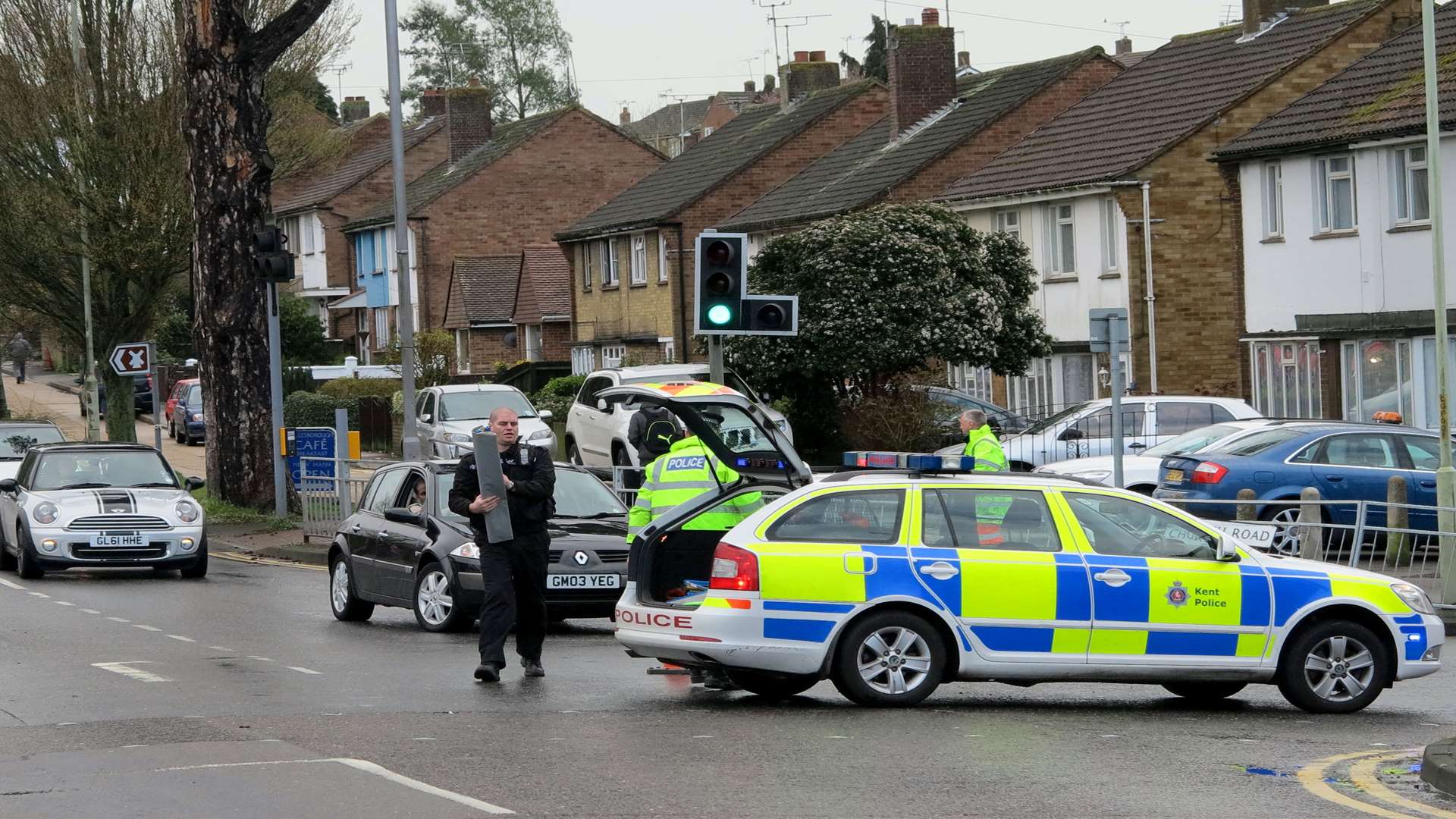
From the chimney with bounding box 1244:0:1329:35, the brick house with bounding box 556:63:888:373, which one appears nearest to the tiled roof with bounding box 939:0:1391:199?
the chimney with bounding box 1244:0:1329:35

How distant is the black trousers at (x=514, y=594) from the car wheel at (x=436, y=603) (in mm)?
3061

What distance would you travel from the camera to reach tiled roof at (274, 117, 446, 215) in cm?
7125

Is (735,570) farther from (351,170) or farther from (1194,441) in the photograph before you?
(351,170)

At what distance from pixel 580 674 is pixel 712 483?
1.66 meters

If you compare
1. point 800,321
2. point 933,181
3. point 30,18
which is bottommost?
point 800,321

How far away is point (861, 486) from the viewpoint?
442 inches

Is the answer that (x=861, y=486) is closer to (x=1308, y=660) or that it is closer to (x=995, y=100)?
(x=1308, y=660)

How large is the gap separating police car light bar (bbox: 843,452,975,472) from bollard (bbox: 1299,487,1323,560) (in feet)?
23.9

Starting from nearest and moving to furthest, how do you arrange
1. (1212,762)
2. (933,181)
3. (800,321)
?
(1212,762) < (800,321) < (933,181)

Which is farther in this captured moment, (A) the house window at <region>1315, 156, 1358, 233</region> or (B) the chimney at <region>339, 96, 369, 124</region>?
(B) the chimney at <region>339, 96, 369, 124</region>

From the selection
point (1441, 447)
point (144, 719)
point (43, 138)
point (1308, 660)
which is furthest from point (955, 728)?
point (43, 138)

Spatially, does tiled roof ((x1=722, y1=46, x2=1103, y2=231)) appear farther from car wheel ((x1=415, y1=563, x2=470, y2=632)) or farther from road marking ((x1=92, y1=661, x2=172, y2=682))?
road marking ((x1=92, y1=661, x2=172, y2=682))

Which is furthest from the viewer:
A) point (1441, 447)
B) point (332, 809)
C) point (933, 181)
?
point (933, 181)

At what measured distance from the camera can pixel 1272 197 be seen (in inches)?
1291
